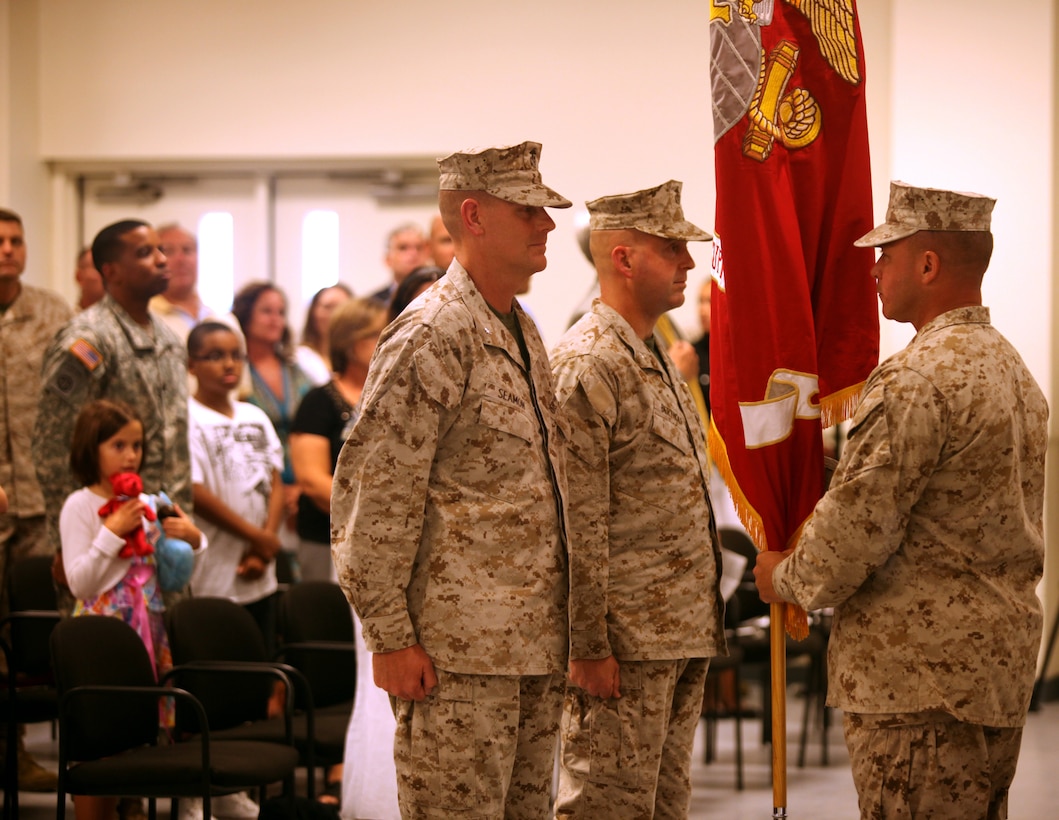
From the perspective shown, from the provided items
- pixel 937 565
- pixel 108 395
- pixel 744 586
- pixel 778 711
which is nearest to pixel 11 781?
pixel 108 395

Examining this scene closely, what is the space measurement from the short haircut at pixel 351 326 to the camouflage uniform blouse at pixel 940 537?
2.29 meters

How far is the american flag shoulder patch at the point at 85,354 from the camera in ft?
14.2

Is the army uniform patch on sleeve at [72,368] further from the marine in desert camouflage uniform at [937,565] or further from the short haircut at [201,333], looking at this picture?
the marine in desert camouflage uniform at [937,565]

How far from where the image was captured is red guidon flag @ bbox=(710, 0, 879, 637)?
9.88ft

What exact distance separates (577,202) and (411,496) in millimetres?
4943

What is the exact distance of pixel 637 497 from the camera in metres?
2.96

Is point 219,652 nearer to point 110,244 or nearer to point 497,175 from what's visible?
point 110,244

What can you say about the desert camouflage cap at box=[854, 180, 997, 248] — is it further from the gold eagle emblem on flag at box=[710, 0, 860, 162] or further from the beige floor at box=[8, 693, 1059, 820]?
the beige floor at box=[8, 693, 1059, 820]

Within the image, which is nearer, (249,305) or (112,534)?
(112,534)

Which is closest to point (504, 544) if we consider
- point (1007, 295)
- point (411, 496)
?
point (411, 496)

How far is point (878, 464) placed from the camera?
257 centimetres

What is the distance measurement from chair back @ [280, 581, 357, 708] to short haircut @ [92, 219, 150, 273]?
4.16 feet

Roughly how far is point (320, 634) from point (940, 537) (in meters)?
2.36

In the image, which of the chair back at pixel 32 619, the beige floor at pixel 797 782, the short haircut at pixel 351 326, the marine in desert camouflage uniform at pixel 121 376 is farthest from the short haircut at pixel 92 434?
the beige floor at pixel 797 782
